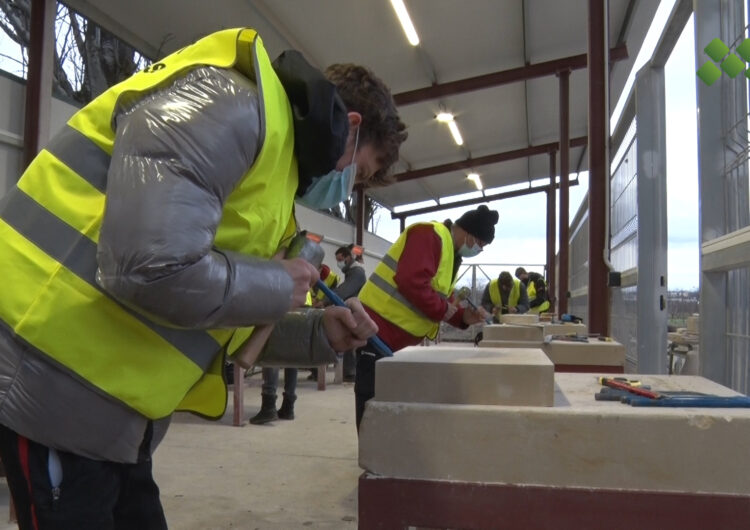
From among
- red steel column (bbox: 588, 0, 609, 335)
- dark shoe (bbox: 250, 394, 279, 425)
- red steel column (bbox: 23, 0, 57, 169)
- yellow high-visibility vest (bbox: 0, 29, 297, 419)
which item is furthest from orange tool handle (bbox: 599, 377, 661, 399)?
red steel column (bbox: 23, 0, 57, 169)

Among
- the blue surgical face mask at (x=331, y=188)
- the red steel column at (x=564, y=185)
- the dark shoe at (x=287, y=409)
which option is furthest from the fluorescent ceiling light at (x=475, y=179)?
the blue surgical face mask at (x=331, y=188)

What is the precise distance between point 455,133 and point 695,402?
426 inches

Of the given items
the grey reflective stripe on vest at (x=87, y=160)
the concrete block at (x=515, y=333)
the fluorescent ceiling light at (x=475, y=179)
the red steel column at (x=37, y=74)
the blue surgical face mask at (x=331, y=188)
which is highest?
the fluorescent ceiling light at (x=475, y=179)

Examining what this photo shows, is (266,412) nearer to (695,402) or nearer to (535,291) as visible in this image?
(695,402)

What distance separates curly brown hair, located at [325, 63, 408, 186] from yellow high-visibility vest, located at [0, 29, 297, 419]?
0.23 m

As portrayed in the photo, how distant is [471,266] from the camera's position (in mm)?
15805

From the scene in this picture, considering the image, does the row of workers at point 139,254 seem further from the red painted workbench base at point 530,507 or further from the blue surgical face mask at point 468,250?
the blue surgical face mask at point 468,250

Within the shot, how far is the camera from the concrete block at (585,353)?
2.57 m

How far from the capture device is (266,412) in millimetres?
4852

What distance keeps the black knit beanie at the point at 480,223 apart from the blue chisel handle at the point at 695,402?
2.11 m

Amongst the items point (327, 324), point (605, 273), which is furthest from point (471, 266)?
point (327, 324)

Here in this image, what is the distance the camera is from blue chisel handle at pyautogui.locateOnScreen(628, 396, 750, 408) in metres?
1.17

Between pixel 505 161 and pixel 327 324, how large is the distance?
45.8 feet

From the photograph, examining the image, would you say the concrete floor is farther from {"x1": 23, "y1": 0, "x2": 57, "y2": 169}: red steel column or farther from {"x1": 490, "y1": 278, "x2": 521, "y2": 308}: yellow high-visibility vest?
{"x1": 490, "y1": 278, "x2": 521, "y2": 308}: yellow high-visibility vest
